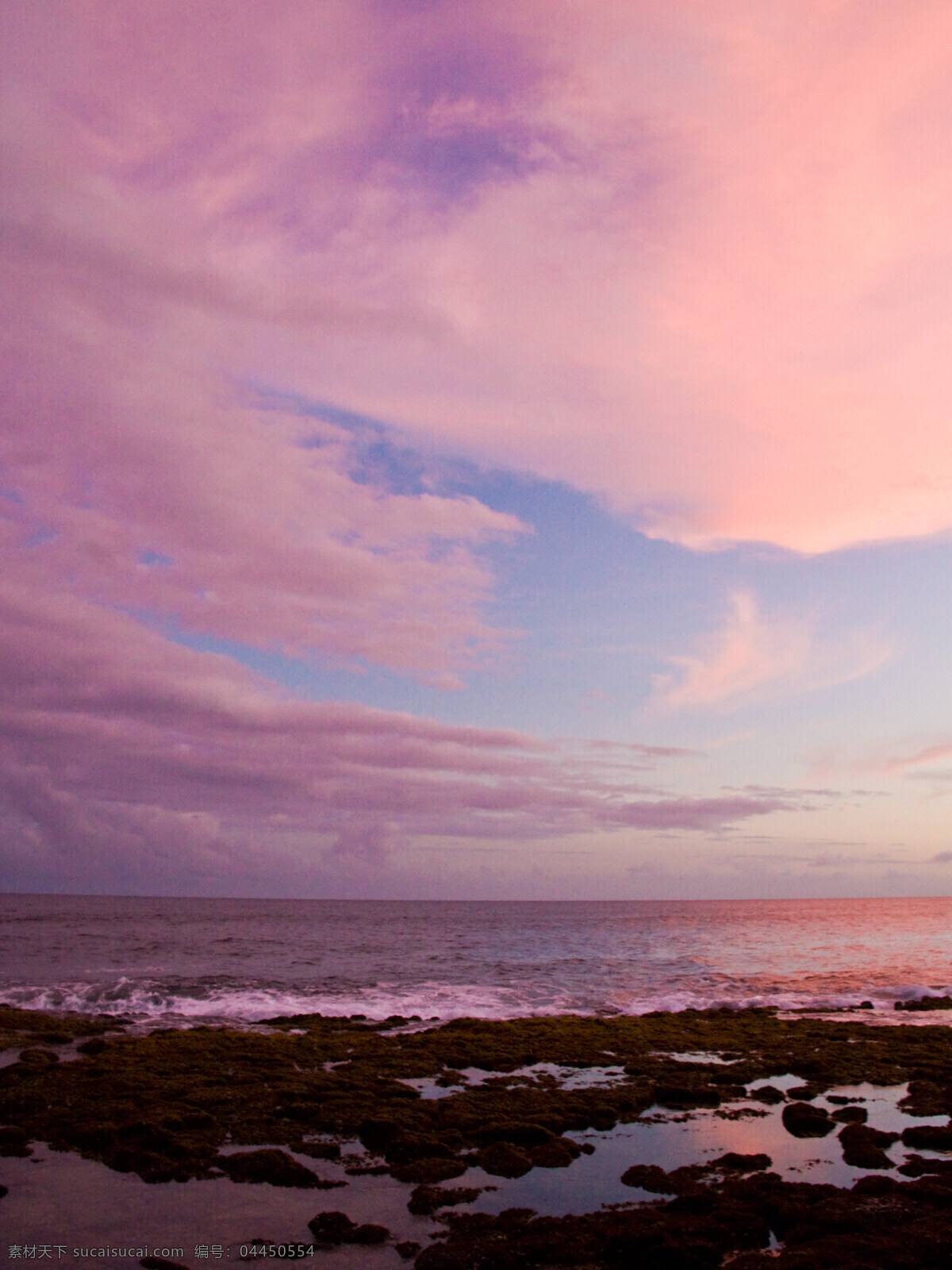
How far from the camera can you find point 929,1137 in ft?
50.9

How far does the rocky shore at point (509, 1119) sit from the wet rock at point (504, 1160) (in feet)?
0.14

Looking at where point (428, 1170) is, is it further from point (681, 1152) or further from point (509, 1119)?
point (681, 1152)

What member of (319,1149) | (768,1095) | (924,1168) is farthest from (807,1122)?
(319,1149)

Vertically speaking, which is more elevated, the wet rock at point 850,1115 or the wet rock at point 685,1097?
the wet rock at point 850,1115

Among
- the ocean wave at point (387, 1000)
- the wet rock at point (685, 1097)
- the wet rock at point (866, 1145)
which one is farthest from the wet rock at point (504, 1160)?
the ocean wave at point (387, 1000)

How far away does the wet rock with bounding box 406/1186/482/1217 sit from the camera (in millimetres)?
12273

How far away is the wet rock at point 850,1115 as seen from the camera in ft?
55.9

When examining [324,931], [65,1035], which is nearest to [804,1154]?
[65,1035]

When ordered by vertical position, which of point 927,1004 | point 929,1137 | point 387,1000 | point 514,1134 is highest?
point 929,1137

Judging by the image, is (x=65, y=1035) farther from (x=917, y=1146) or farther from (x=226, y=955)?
(x=226, y=955)

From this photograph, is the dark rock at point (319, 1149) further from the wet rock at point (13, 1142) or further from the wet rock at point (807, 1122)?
the wet rock at point (807, 1122)

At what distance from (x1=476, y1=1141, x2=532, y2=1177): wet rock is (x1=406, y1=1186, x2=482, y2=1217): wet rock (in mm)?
816

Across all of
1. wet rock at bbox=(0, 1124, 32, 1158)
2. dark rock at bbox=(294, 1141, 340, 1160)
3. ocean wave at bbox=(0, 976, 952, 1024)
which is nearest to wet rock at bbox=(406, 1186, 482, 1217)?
dark rock at bbox=(294, 1141, 340, 1160)

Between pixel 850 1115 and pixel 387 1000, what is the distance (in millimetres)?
25152
